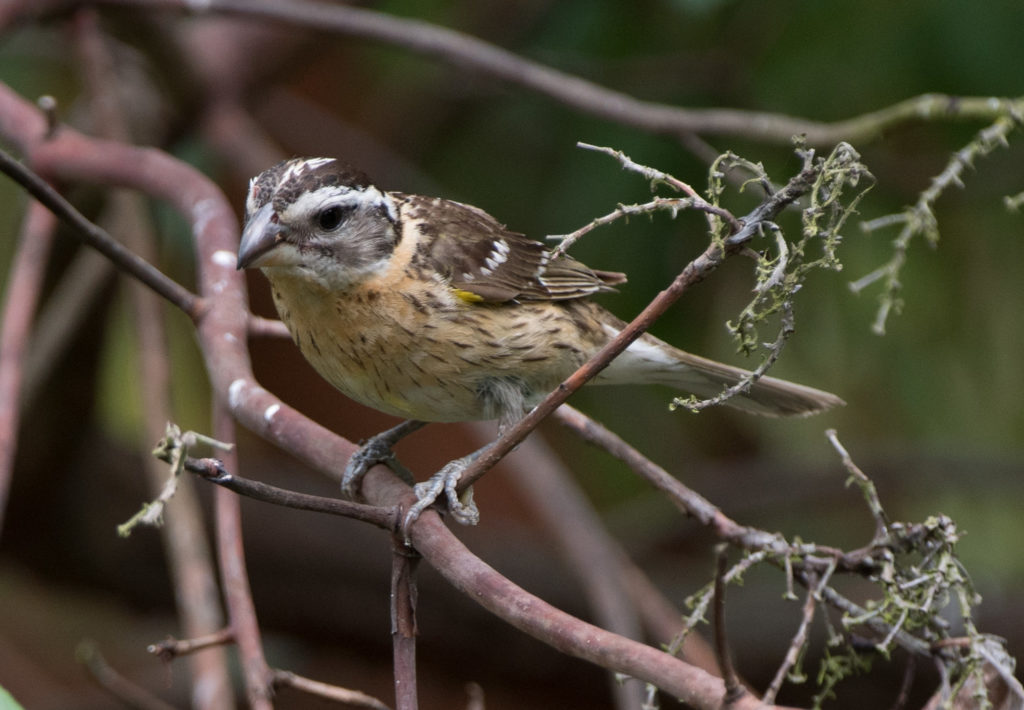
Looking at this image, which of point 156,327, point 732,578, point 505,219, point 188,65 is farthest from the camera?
point 505,219

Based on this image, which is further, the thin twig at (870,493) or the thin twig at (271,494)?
the thin twig at (870,493)

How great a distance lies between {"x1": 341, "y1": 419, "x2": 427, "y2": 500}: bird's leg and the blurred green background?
183 cm

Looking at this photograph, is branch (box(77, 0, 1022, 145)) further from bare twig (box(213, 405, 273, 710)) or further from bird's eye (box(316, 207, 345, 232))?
bare twig (box(213, 405, 273, 710))

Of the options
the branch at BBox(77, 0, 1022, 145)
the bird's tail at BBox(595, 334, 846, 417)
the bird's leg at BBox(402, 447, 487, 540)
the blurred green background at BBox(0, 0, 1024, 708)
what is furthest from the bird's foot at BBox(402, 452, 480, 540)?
the blurred green background at BBox(0, 0, 1024, 708)

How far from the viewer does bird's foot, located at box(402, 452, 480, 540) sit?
1.91m

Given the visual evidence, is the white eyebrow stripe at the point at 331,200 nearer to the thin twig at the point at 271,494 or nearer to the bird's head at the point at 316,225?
the bird's head at the point at 316,225

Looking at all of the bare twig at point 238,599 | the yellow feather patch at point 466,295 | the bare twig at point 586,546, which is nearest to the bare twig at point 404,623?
the bare twig at point 238,599

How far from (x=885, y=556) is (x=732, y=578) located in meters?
0.25

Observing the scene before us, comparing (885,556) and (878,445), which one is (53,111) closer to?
(885,556)

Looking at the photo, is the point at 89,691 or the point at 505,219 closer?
the point at 505,219

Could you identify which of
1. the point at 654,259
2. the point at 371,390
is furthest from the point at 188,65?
the point at 371,390

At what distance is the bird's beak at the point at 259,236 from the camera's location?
2.25m

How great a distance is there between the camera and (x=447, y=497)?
2.11 meters

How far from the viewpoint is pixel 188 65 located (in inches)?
167
